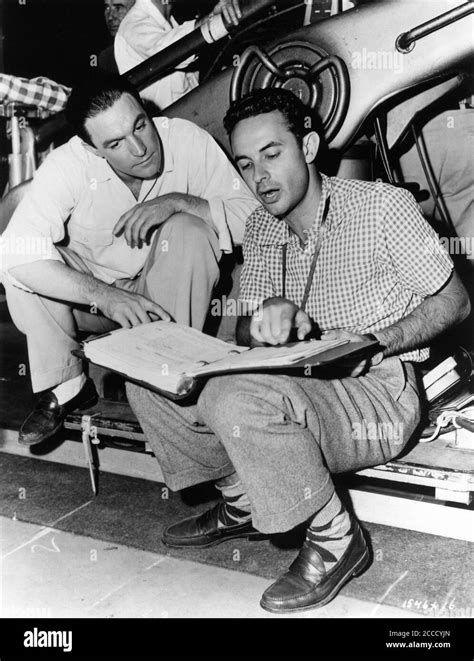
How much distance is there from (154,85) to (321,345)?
2.32 meters

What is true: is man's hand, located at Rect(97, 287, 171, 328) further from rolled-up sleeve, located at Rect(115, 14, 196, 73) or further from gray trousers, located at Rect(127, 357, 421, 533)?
rolled-up sleeve, located at Rect(115, 14, 196, 73)

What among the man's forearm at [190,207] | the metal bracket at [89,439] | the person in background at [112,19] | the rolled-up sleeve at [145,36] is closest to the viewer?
the man's forearm at [190,207]

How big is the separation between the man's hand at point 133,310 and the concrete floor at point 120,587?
66 cm

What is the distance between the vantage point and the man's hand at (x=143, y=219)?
2107mm

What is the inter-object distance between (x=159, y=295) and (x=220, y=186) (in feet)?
1.76

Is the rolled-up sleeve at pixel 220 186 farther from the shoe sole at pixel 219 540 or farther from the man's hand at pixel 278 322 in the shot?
the shoe sole at pixel 219 540

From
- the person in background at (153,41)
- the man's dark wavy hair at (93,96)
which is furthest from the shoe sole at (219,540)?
the person in background at (153,41)

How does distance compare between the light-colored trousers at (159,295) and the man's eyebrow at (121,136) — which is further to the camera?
the man's eyebrow at (121,136)

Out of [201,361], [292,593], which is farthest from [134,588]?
[201,361]

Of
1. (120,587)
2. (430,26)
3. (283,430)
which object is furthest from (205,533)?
(430,26)

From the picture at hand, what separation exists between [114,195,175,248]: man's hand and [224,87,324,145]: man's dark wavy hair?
0.38 meters

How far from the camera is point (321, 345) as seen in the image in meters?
1.43

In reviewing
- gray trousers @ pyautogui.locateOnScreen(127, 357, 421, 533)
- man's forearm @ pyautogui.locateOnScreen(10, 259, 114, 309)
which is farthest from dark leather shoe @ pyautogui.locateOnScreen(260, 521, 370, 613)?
man's forearm @ pyautogui.locateOnScreen(10, 259, 114, 309)

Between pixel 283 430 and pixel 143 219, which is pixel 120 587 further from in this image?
pixel 143 219
